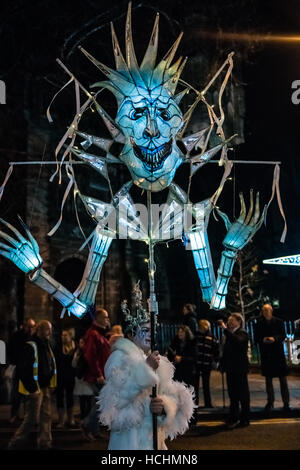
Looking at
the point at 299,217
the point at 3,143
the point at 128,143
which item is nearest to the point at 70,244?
the point at 3,143

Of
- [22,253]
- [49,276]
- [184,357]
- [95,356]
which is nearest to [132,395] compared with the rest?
[49,276]

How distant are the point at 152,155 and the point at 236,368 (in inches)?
161

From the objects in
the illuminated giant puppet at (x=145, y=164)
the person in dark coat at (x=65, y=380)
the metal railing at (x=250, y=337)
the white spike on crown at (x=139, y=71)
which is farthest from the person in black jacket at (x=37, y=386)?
the metal railing at (x=250, y=337)

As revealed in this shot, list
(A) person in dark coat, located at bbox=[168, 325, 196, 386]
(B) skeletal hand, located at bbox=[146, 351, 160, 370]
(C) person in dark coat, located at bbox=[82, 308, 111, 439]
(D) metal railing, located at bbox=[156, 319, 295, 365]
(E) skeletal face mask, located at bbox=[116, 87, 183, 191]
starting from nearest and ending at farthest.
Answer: (B) skeletal hand, located at bbox=[146, 351, 160, 370], (E) skeletal face mask, located at bbox=[116, 87, 183, 191], (C) person in dark coat, located at bbox=[82, 308, 111, 439], (A) person in dark coat, located at bbox=[168, 325, 196, 386], (D) metal railing, located at bbox=[156, 319, 295, 365]

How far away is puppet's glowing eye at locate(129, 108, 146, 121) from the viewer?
6.04 metres

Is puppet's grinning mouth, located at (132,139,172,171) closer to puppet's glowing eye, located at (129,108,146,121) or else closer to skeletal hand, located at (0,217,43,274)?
puppet's glowing eye, located at (129,108,146,121)

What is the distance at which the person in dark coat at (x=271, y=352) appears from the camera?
8.88 metres

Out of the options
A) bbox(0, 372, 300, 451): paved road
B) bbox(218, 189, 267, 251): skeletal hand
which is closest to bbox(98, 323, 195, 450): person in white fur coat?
bbox(0, 372, 300, 451): paved road

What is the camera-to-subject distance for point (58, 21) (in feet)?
55.5

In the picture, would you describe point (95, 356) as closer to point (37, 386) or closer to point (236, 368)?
point (37, 386)

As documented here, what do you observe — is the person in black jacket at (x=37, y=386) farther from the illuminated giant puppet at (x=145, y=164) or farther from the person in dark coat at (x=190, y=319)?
the person in dark coat at (x=190, y=319)

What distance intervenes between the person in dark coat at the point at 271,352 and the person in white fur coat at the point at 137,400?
16.2ft

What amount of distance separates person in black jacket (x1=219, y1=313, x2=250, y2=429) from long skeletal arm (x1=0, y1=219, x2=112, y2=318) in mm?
2940

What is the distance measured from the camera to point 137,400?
4113mm
